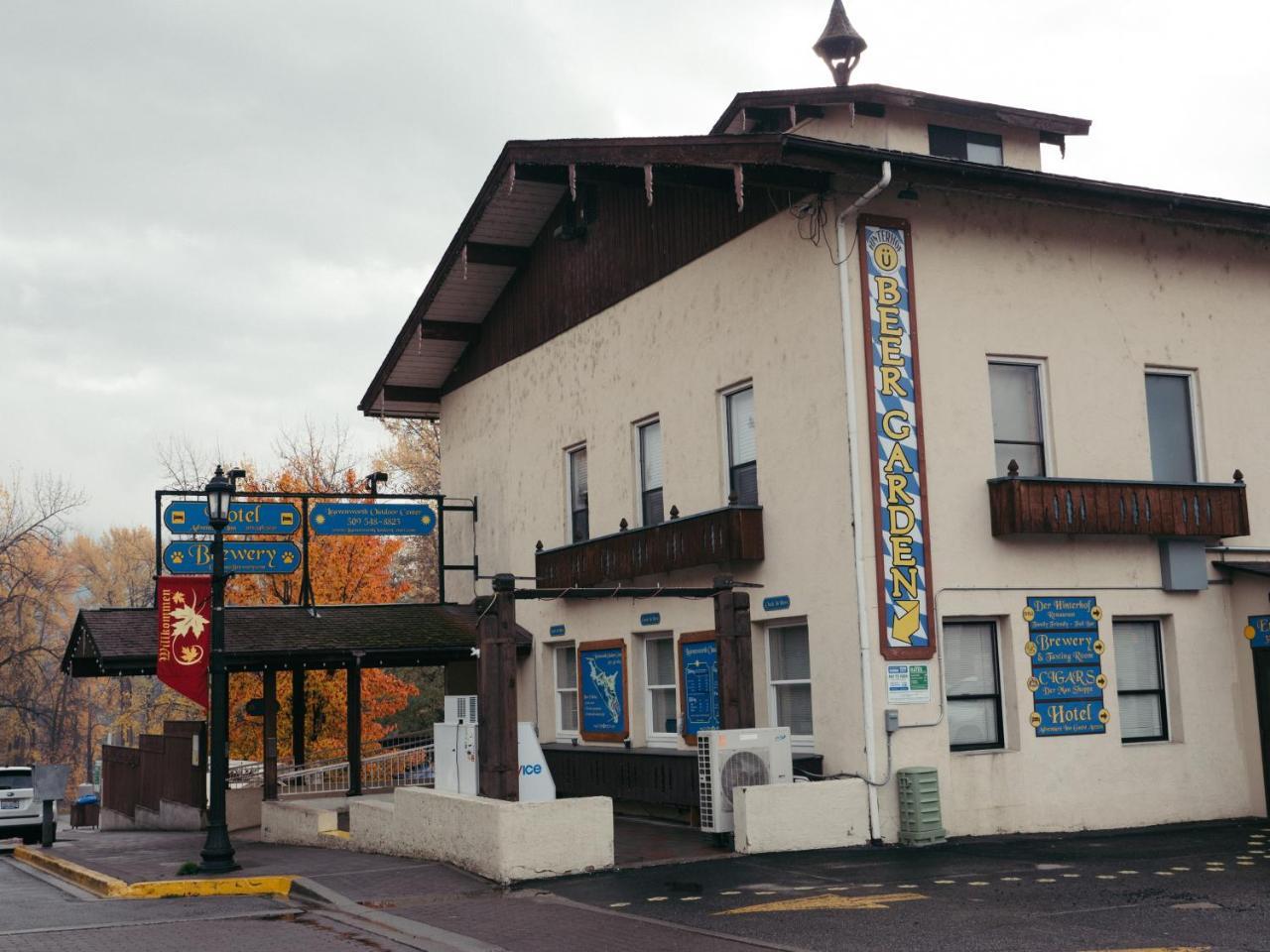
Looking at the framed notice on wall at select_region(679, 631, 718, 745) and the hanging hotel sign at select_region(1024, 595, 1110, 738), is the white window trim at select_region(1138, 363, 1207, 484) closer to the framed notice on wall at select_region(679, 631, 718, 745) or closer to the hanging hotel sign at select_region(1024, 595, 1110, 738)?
the hanging hotel sign at select_region(1024, 595, 1110, 738)

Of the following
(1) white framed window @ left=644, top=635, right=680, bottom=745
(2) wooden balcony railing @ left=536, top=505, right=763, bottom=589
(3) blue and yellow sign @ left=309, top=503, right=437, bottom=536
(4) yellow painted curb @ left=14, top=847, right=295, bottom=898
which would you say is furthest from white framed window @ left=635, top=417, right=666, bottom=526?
(4) yellow painted curb @ left=14, top=847, right=295, bottom=898

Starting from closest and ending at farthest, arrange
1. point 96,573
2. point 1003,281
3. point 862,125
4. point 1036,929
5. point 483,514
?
point 1036,929
point 1003,281
point 862,125
point 483,514
point 96,573

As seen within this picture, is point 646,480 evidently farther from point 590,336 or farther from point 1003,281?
point 1003,281

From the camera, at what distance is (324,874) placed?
14766mm

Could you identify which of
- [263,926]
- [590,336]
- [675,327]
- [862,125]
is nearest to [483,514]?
[590,336]

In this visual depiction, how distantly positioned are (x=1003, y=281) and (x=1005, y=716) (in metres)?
5.26

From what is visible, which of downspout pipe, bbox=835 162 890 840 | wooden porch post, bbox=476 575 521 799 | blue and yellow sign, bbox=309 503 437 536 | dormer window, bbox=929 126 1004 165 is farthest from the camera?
blue and yellow sign, bbox=309 503 437 536

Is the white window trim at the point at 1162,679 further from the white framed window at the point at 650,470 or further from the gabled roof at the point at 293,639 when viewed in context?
the gabled roof at the point at 293,639

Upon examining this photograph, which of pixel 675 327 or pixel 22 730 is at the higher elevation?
pixel 675 327

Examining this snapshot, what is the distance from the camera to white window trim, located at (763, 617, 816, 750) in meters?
15.9

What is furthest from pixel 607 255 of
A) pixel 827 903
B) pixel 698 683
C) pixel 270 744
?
pixel 827 903

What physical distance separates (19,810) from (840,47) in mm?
19827

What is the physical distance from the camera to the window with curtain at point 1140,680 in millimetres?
16531

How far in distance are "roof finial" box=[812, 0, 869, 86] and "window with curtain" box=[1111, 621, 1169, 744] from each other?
1049cm
